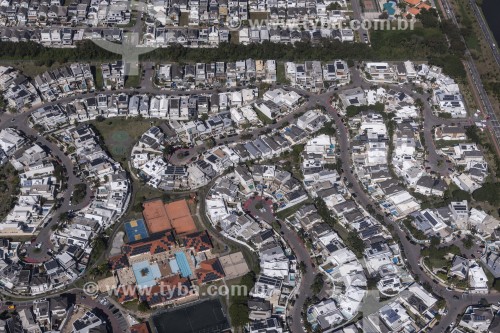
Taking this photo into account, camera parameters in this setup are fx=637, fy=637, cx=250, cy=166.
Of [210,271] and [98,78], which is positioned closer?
[210,271]

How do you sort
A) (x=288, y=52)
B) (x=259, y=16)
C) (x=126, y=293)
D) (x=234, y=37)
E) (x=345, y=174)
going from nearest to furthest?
(x=126, y=293) → (x=345, y=174) → (x=288, y=52) → (x=234, y=37) → (x=259, y=16)

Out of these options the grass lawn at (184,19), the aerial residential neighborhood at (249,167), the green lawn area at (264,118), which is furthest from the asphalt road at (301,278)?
the grass lawn at (184,19)

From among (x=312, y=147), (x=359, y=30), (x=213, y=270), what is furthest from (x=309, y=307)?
(x=359, y=30)

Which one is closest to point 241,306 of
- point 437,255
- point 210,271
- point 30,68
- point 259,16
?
point 210,271

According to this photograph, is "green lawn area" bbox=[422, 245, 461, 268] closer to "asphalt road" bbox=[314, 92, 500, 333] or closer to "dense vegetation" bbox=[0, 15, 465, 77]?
"asphalt road" bbox=[314, 92, 500, 333]

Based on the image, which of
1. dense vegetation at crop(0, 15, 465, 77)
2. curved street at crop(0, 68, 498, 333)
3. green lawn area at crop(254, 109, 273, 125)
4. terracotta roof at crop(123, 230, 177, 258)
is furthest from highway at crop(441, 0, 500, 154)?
terracotta roof at crop(123, 230, 177, 258)

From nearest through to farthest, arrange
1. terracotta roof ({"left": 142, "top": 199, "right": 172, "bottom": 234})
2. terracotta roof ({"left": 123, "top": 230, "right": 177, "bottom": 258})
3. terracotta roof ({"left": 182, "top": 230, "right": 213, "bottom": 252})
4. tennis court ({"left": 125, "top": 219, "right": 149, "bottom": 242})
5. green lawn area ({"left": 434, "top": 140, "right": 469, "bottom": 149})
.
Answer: terracotta roof ({"left": 123, "top": 230, "right": 177, "bottom": 258}), terracotta roof ({"left": 182, "top": 230, "right": 213, "bottom": 252}), tennis court ({"left": 125, "top": 219, "right": 149, "bottom": 242}), terracotta roof ({"left": 142, "top": 199, "right": 172, "bottom": 234}), green lawn area ({"left": 434, "top": 140, "right": 469, "bottom": 149})

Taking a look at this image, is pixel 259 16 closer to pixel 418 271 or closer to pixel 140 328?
pixel 418 271
